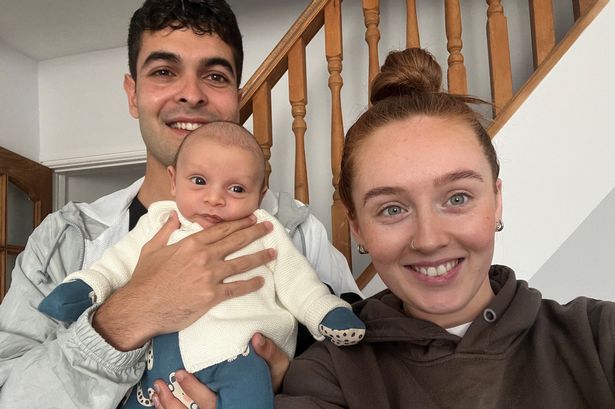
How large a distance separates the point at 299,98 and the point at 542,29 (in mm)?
885

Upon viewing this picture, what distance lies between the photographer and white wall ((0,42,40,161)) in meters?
3.40

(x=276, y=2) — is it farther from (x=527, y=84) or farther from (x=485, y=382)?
(x=485, y=382)

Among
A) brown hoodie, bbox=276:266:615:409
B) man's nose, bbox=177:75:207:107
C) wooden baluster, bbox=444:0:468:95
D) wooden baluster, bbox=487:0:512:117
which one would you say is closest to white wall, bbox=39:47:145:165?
man's nose, bbox=177:75:207:107

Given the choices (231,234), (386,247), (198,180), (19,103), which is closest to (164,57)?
(198,180)

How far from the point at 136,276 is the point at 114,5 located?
2425mm

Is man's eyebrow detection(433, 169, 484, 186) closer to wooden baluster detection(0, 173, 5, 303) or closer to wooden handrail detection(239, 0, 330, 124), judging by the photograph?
wooden handrail detection(239, 0, 330, 124)

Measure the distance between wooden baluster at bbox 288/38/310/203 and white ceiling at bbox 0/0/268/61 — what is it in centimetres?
126

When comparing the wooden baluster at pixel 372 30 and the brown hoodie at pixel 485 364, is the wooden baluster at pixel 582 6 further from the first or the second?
the brown hoodie at pixel 485 364

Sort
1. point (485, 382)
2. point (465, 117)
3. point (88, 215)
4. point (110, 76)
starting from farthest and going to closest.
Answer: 1. point (110, 76)
2. point (88, 215)
3. point (465, 117)
4. point (485, 382)

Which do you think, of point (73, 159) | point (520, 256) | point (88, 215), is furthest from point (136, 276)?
point (73, 159)

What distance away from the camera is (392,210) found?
3.20 feet

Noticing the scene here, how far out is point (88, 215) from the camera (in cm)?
146

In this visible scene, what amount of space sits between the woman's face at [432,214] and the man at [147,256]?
0.28 m

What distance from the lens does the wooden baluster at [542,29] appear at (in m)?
1.86
